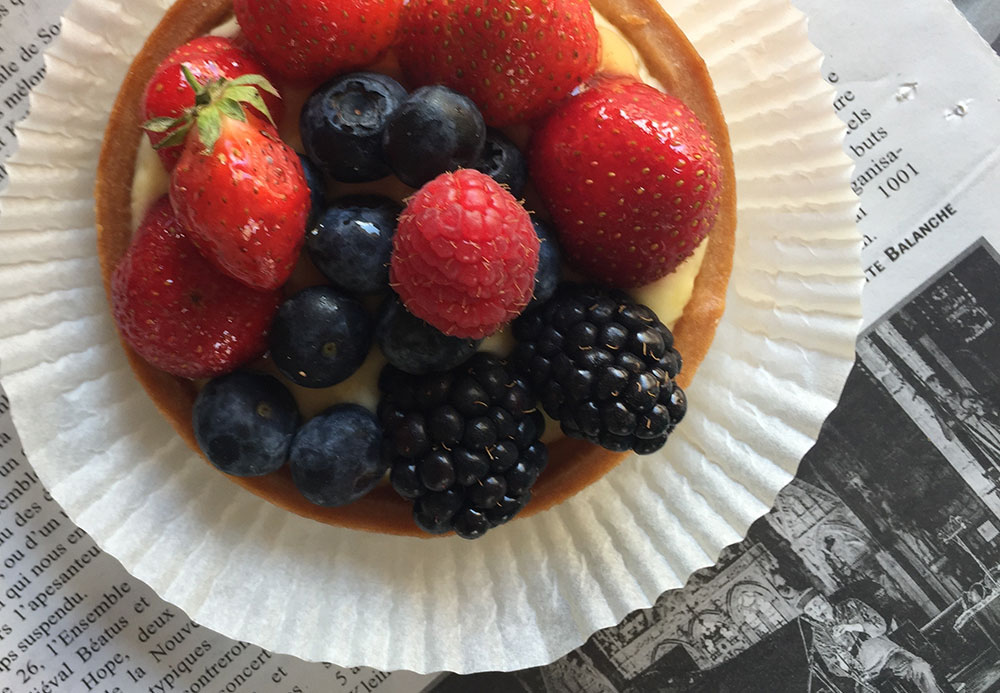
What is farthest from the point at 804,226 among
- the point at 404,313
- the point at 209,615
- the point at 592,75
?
the point at 209,615

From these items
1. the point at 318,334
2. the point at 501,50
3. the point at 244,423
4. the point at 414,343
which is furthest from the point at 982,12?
the point at 244,423

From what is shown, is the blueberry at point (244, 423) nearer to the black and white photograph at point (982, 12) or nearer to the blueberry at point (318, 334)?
the blueberry at point (318, 334)

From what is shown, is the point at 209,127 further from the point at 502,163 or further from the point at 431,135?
the point at 502,163

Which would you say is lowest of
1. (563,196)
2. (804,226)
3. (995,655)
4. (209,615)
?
(995,655)

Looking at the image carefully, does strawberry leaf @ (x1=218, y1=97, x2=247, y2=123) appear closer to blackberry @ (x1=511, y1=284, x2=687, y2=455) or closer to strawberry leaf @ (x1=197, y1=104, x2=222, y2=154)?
strawberry leaf @ (x1=197, y1=104, x2=222, y2=154)

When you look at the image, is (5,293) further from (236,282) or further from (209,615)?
(209,615)

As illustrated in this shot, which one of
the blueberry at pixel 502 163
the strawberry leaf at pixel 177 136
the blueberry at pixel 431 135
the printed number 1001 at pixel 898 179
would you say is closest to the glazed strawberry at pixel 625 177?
the blueberry at pixel 502 163

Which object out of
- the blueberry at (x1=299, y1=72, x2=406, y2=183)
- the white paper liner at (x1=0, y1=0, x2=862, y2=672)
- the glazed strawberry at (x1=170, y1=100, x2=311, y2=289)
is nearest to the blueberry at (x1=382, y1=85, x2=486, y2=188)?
the blueberry at (x1=299, y1=72, x2=406, y2=183)
